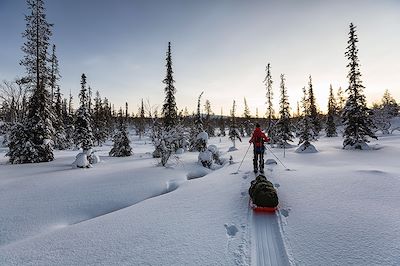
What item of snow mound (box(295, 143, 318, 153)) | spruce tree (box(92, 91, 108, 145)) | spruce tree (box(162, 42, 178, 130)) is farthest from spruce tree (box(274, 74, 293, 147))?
spruce tree (box(92, 91, 108, 145))

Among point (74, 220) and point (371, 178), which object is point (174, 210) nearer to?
point (74, 220)

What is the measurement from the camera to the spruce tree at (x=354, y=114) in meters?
22.0

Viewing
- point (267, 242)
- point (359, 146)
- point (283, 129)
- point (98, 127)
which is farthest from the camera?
point (98, 127)

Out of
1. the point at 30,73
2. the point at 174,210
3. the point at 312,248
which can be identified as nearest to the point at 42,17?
the point at 30,73

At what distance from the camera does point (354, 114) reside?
74.5 ft

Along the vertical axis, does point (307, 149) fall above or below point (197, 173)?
above

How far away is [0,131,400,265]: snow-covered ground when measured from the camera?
4.33m

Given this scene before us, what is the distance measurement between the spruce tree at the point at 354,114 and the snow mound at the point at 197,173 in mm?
15230

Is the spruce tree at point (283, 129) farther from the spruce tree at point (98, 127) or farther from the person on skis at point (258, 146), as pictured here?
the spruce tree at point (98, 127)

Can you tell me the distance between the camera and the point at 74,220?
7.07m

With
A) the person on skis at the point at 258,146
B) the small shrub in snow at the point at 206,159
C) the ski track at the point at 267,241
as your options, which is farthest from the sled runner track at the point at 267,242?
the small shrub in snow at the point at 206,159

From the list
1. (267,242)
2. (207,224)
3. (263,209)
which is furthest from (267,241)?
(263,209)

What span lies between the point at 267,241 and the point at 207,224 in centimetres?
141

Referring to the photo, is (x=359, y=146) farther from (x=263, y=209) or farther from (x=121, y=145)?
(x=121, y=145)
